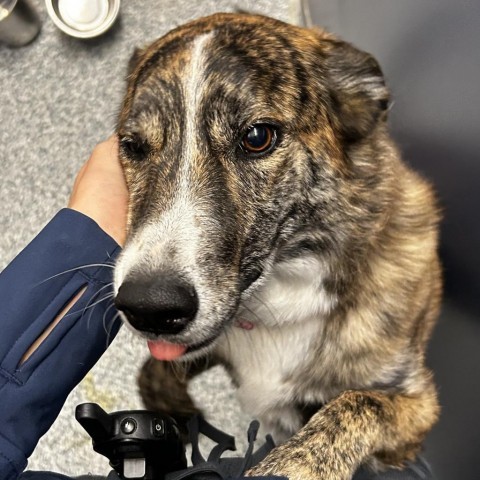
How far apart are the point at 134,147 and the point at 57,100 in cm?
137

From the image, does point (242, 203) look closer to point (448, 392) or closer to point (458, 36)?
point (458, 36)

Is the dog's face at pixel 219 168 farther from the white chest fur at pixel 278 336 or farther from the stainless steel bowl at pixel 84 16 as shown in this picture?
the stainless steel bowl at pixel 84 16

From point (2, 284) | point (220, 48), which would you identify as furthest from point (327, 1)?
point (2, 284)

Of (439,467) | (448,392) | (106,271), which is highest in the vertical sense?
(106,271)

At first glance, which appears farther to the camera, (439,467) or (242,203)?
(439,467)

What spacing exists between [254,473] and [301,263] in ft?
1.46

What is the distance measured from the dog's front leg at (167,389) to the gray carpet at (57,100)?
0.89 meters

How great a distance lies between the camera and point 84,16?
2.47 m

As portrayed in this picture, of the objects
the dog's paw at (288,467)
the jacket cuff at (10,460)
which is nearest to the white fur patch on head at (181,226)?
the jacket cuff at (10,460)

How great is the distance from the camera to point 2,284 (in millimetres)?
1243

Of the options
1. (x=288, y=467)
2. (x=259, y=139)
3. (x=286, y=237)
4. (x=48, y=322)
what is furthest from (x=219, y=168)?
(x=288, y=467)

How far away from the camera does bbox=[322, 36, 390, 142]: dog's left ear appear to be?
1.32 m

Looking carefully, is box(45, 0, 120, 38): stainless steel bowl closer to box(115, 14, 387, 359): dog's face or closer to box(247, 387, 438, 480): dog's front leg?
box(115, 14, 387, 359): dog's face

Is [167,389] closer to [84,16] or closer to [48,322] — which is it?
[48,322]
